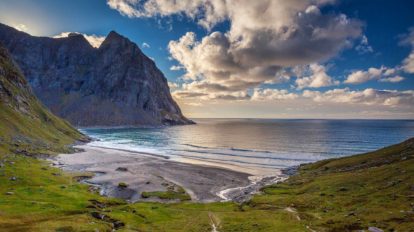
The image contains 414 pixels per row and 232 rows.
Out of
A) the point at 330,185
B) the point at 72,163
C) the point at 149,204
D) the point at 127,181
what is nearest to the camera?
the point at 149,204

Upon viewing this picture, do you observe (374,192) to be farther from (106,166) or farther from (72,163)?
(72,163)

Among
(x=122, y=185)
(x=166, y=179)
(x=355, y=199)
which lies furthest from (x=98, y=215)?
(x=355, y=199)

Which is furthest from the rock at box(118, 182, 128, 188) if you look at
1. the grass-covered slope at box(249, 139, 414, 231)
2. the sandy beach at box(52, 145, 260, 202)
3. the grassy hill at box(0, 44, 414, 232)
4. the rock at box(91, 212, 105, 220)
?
the grass-covered slope at box(249, 139, 414, 231)

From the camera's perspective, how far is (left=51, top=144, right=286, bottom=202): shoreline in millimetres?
71375

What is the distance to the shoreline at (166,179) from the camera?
7138cm

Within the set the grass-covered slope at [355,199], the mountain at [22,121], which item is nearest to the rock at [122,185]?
the grass-covered slope at [355,199]

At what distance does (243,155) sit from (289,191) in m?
74.4

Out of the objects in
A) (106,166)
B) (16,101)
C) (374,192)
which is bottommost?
(106,166)

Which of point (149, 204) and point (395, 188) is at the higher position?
point (395, 188)

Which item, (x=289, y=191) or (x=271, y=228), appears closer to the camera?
(x=271, y=228)

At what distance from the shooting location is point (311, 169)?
9775cm

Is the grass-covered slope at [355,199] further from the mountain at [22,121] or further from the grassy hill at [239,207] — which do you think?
the mountain at [22,121]

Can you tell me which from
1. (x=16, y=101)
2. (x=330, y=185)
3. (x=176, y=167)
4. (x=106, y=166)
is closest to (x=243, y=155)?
(x=176, y=167)

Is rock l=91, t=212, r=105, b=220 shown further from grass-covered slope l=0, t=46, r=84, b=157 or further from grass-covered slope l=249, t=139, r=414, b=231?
grass-covered slope l=0, t=46, r=84, b=157
